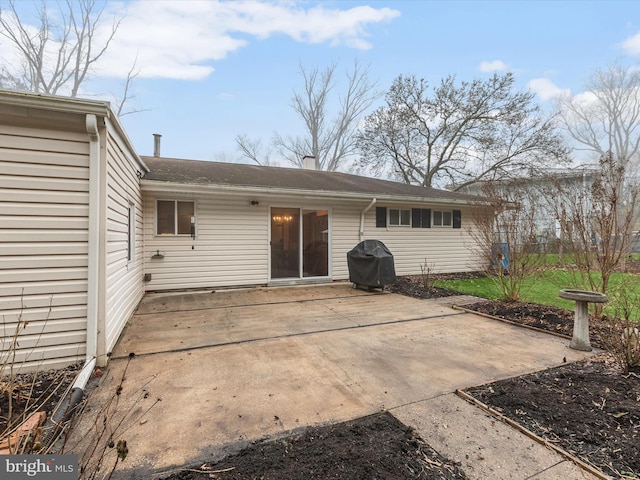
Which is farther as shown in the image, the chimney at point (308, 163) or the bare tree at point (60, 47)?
the bare tree at point (60, 47)

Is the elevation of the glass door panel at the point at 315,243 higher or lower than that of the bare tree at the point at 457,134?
lower

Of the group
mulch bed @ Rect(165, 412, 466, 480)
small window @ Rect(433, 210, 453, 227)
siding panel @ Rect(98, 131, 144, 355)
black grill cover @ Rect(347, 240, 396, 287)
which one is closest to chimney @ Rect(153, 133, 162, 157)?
siding panel @ Rect(98, 131, 144, 355)

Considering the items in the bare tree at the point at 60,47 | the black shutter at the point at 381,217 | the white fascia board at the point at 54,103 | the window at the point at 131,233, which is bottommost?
the window at the point at 131,233

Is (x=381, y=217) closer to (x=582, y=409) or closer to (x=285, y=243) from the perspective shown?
(x=285, y=243)

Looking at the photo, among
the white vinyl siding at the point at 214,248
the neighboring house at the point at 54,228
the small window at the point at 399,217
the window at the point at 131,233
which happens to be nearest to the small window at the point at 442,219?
→ the small window at the point at 399,217

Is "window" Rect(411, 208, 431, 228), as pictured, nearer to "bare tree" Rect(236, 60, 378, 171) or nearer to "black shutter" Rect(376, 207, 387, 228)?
"black shutter" Rect(376, 207, 387, 228)

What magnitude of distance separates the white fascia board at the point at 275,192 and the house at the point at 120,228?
3 centimetres

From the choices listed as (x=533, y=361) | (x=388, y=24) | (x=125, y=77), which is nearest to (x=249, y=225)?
(x=533, y=361)

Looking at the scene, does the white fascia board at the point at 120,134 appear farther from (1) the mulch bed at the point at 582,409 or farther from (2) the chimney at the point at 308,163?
(2) the chimney at the point at 308,163

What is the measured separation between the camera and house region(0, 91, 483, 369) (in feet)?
9.07

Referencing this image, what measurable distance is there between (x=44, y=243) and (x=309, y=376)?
277 centimetres

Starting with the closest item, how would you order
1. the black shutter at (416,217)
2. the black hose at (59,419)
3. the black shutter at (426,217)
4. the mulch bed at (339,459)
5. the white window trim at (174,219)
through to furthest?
1. the mulch bed at (339,459)
2. the black hose at (59,419)
3. the white window trim at (174,219)
4. the black shutter at (416,217)
5. the black shutter at (426,217)

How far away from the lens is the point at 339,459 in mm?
1794

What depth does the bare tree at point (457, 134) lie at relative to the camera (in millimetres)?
15328
